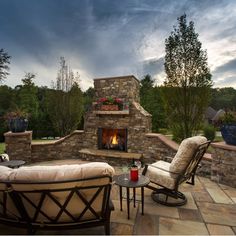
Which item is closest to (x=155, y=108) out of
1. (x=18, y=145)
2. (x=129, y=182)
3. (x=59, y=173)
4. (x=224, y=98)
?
(x=18, y=145)

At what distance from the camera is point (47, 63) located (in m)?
9.50

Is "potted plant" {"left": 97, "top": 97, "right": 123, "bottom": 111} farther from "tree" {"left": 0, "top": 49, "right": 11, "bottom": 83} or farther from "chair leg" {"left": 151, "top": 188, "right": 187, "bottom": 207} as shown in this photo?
"tree" {"left": 0, "top": 49, "right": 11, "bottom": 83}

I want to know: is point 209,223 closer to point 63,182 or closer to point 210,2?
point 63,182

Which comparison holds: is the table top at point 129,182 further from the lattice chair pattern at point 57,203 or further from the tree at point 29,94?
the tree at point 29,94

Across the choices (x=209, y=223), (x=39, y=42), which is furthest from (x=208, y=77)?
(x=39, y=42)

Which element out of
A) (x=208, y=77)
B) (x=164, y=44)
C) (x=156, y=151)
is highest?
(x=164, y=44)

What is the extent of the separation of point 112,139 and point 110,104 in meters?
1.27

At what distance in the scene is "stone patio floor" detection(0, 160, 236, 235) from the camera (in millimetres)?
2412

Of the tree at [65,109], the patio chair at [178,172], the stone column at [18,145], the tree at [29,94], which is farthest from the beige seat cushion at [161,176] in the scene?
the tree at [29,94]

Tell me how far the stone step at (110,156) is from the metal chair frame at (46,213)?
3.68 meters

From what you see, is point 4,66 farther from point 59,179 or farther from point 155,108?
point 59,179

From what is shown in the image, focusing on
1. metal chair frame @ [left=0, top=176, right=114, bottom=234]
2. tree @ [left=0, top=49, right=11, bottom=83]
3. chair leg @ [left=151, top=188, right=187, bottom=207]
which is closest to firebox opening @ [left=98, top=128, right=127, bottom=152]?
chair leg @ [left=151, top=188, right=187, bottom=207]

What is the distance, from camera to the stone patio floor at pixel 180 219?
2412 millimetres

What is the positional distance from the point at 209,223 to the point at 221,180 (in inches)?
74.0
